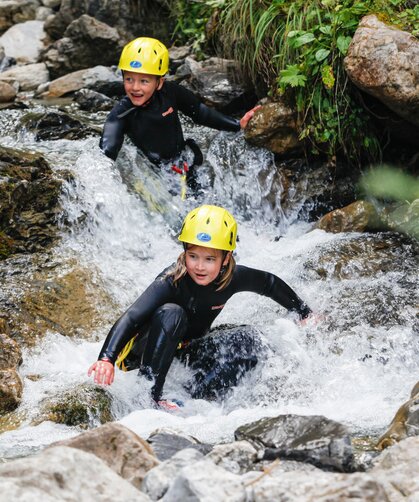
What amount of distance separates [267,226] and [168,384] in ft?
10.1

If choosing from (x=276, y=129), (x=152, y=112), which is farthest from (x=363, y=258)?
(x=152, y=112)

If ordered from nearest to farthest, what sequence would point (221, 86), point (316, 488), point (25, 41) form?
point (316, 488) → point (221, 86) → point (25, 41)

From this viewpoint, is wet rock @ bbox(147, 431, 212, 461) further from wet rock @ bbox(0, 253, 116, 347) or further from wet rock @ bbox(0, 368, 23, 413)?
wet rock @ bbox(0, 253, 116, 347)

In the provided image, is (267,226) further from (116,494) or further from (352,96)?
(116,494)

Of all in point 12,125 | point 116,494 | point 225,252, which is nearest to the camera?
point 116,494

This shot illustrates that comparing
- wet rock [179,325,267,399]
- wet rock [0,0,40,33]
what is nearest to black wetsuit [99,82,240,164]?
wet rock [179,325,267,399]

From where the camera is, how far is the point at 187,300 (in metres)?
5.55

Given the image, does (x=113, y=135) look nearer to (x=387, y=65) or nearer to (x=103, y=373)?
(x=387, y=65)

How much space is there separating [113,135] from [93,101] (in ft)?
8.38

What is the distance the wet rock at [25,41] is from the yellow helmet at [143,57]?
5.22 meters

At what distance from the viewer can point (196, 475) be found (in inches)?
114

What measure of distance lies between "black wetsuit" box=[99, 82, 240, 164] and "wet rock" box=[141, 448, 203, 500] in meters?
4.96

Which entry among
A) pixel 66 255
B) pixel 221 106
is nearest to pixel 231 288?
pixel 66 255

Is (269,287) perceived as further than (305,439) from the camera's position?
Yes
